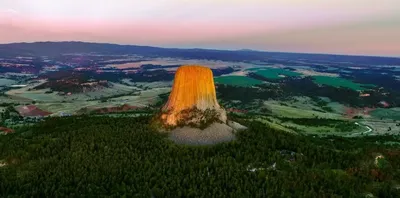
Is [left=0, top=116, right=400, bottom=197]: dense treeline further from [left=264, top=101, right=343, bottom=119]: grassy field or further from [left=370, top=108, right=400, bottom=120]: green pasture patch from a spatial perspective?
[left=370, top=108, right=400, bottom=120]: green pasture patch

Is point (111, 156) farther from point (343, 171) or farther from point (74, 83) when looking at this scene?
point (74, 83)

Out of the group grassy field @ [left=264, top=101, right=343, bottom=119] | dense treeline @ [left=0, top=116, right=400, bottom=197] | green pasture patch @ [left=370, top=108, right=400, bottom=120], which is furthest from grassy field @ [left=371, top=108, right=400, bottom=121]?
dense treeline @ [left=0, top=116, right=400, bottom=197]

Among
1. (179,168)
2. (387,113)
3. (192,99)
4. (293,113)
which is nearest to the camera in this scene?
(179,168)

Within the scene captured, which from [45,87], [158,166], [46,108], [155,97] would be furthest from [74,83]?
[158,166]

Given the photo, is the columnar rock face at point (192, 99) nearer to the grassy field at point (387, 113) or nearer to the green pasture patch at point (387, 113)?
the grassy field at point (387, 113)

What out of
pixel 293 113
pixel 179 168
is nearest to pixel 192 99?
pixel 179 168

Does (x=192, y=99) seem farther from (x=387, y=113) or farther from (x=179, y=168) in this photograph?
(x=387, y=113)
